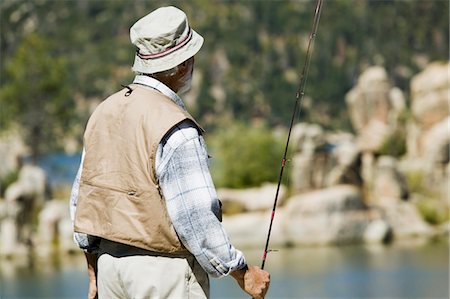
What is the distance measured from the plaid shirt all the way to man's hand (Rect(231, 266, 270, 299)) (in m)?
0.05

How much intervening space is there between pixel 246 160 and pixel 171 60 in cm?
1749

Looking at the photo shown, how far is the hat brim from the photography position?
2.33 meters

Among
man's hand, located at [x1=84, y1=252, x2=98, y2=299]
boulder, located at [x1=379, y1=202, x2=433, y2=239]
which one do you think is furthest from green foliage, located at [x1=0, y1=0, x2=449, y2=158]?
man's hand, located at [x1=84, y1=252, x2=98, y2=299]

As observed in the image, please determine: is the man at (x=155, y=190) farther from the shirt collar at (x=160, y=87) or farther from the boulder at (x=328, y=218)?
the boulder at (x=328, y=218)

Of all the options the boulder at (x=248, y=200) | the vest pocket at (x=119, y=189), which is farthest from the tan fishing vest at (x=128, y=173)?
the boulder at (x=248, y=200)

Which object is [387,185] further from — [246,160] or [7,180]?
[7,180]

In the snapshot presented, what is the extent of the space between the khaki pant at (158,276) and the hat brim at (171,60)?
412mm

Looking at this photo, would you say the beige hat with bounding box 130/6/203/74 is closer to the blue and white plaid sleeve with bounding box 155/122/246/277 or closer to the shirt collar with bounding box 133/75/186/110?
the shirt collar with bounding box 133/75/186/110

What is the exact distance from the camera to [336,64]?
4600cm

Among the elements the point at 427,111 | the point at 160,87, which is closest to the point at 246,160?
the point at 427,111

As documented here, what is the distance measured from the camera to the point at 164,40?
91.8 inches

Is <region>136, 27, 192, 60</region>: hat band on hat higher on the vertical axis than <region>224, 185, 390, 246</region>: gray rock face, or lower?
lower

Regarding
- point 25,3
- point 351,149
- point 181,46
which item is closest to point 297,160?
point 351,149

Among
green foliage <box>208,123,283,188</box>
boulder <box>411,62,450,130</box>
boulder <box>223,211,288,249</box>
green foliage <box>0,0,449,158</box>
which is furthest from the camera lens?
green foliage <box>0,0,449,158</box>
